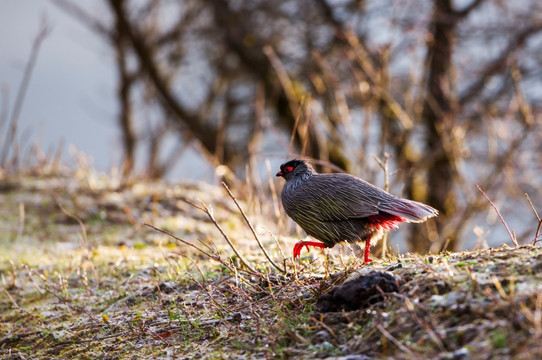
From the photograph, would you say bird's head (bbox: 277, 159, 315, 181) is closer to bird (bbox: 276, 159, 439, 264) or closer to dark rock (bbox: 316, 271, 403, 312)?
bird (bbox: 276, 159, 439, 264)

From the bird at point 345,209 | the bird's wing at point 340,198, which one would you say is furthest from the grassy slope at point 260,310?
the bird's wing at point 340,198

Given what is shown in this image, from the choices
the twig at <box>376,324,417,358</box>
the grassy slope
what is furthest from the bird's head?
the twig at <box>376,324,417,358</box>

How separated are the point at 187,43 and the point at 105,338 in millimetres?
12896

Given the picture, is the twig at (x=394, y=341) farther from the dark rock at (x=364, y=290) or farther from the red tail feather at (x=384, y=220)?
the red tail feather at (x=384, y=220)

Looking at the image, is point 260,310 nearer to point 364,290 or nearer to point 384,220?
point 364,290

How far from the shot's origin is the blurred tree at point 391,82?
323 inches

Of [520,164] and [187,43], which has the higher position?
[187,43]

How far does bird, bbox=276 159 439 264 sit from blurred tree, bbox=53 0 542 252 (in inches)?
124

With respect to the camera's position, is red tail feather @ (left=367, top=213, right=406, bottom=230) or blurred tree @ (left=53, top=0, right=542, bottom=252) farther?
blurred tree @ (left=53, top=0, right=542, bottom=252)

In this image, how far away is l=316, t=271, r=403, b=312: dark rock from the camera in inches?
101

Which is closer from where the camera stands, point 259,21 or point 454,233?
point 454,233

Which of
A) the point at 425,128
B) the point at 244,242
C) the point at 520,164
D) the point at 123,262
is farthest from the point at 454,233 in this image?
the point at 123,262

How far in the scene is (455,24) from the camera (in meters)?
10.1

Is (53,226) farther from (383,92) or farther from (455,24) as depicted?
(455,24)
